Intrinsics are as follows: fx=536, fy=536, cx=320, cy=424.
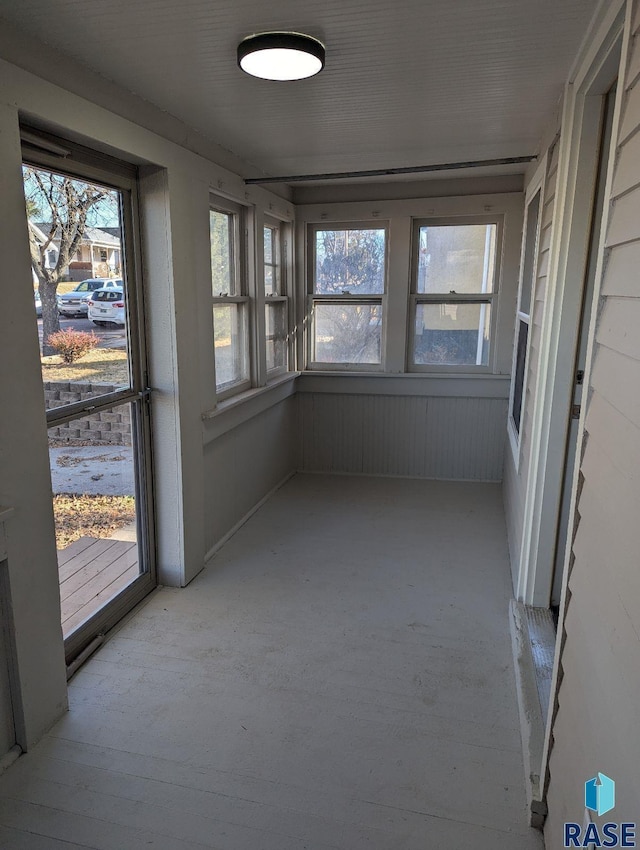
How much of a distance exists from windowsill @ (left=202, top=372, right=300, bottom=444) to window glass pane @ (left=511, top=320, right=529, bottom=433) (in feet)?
5.68

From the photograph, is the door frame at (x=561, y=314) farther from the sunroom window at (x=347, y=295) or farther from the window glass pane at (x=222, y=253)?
the sunroom window at (x=347, y=295)

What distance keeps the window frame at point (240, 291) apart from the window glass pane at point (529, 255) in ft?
6.12

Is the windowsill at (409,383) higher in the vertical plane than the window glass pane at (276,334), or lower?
lower

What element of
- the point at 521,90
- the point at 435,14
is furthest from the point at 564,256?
the point at 435,14

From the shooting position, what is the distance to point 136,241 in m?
2.55

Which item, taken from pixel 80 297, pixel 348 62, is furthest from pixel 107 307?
pixel 348 62

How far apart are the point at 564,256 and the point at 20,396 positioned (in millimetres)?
2135

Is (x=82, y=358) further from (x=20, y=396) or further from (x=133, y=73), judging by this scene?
(x=133, y=73)

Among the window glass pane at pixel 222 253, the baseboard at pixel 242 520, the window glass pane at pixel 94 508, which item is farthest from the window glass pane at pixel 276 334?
the window glass pane at pixel 94 508

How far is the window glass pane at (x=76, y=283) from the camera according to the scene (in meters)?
2.00

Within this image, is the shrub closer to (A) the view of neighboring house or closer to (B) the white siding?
(A) the view of neighboring house

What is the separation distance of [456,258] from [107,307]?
2.95 metres

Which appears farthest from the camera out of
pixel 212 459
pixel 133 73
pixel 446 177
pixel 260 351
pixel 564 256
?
pixel 446 177

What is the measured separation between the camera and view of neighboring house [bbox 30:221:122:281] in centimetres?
204
